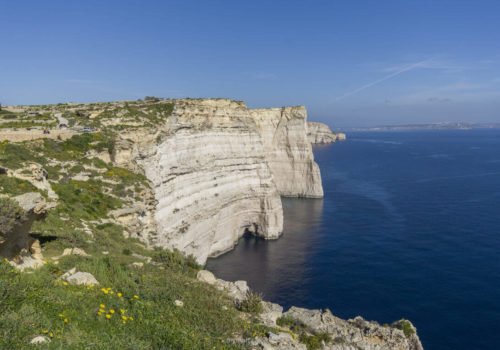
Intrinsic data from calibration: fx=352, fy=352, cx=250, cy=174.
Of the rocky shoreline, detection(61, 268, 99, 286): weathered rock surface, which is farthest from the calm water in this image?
detection(61, 268, 99, 286): weathered rock surface

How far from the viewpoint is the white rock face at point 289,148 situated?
90.1 meters

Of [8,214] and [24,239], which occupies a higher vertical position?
[8,214]

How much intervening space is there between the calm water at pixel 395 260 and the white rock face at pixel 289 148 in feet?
17.9

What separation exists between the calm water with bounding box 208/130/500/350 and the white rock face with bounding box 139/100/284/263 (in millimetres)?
4170

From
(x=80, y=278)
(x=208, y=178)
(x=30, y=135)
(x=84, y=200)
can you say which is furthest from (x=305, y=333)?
(x=208, y=178)

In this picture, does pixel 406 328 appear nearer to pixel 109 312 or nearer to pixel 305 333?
pixel 305 333

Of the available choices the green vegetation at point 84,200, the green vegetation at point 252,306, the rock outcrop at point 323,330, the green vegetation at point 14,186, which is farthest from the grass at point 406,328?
the green vegetation at point 14,186

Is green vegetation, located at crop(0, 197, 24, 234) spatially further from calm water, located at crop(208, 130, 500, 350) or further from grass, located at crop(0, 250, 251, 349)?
calm water, located at crop(208, 130, 500, 350)

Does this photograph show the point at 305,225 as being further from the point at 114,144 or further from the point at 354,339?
the point at 354,339

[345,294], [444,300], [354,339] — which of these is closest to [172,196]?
[345,294]

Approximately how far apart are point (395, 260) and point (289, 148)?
159 feet

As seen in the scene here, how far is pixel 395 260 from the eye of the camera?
48.2 m

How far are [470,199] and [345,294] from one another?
53160 mm

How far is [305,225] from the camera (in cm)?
6744
